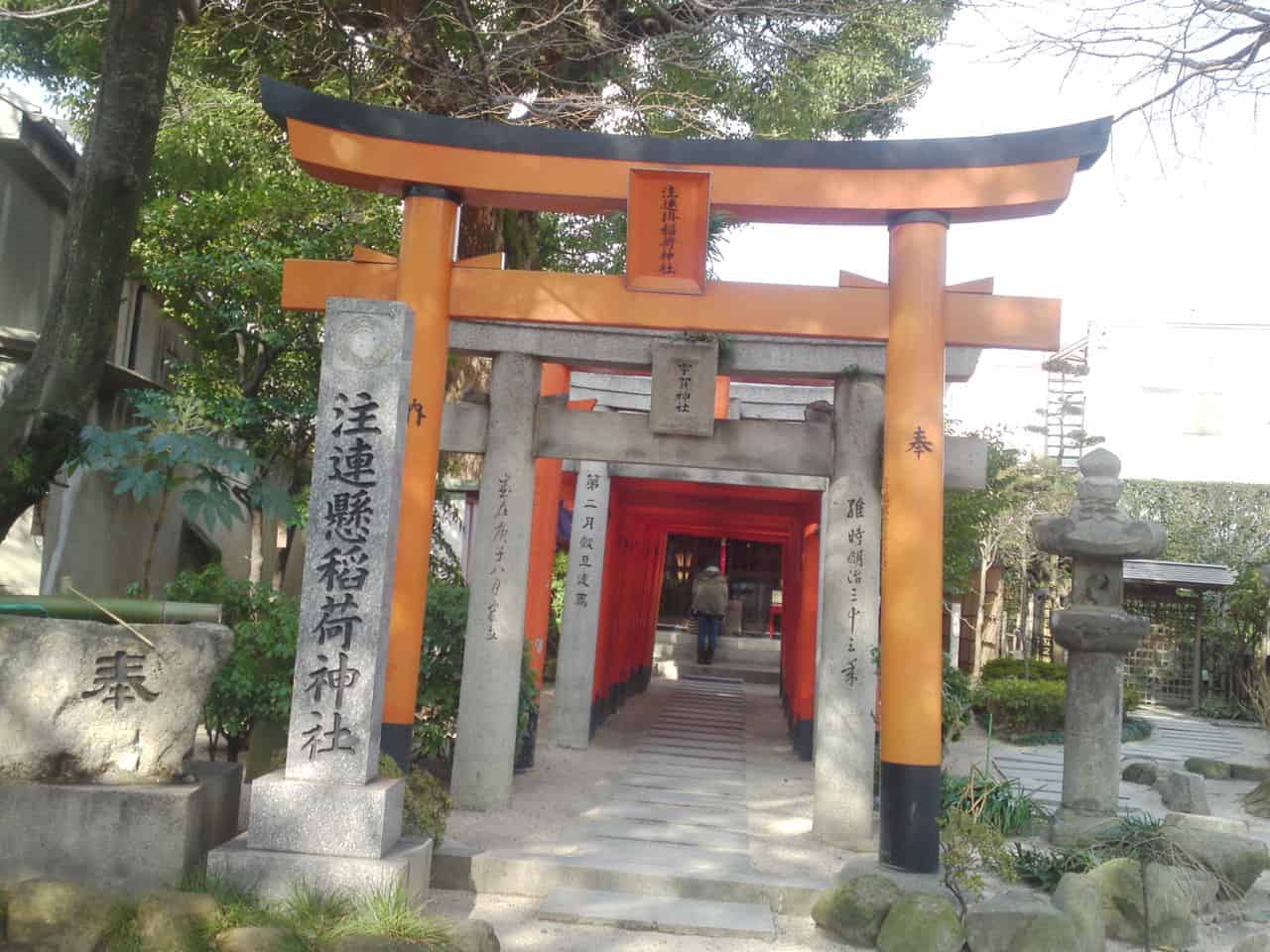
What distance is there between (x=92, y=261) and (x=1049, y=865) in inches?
265

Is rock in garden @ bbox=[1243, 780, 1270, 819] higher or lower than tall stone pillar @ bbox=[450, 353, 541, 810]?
lower

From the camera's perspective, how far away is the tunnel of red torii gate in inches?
277

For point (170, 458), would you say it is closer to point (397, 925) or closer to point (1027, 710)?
point (397, 925)

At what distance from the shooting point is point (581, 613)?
11672 mm

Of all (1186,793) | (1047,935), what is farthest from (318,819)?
(1186,793)

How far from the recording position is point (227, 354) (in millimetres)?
11109

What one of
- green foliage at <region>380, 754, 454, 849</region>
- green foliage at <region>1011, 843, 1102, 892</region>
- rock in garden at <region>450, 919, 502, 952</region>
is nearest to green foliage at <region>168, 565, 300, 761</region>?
green foliage at <region>380, 754, 454, 849</region>

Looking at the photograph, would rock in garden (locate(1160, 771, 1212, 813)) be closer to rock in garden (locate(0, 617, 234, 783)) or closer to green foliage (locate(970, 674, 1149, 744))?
green foliage (locate(970, 674, 1149, 744))

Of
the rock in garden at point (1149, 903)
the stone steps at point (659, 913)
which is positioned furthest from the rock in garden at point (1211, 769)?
the stone steps at point (659, 913)

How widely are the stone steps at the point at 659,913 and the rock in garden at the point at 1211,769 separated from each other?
26.2 feet

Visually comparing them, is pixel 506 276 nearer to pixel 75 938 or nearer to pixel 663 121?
pixel 75 938

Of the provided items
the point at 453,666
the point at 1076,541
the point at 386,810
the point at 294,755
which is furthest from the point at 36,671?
the point at 1076,541

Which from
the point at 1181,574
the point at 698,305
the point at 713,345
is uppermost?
the point at 698,305

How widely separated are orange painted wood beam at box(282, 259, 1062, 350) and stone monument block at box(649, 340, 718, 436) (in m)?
0.26
